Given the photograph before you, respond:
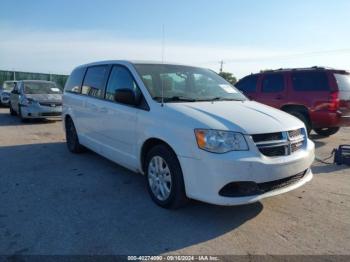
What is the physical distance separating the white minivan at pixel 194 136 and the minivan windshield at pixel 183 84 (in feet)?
0.05

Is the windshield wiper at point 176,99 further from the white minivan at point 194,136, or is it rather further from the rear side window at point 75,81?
the rear side window at point 75,81

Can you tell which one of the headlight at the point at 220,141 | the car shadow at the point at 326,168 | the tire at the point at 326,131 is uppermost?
the headlight at the point at 220,141

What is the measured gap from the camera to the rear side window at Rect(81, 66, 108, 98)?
571cm

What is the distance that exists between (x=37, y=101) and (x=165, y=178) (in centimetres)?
941

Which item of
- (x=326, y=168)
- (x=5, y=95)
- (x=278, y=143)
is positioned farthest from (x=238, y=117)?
(x=5, y=95)

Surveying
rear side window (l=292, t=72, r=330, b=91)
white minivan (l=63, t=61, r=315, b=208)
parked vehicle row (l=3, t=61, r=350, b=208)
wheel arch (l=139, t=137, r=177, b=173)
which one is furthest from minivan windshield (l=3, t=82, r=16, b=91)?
wheel arch (l=139, t=137, r=177, b=173)

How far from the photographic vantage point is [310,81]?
878 cm

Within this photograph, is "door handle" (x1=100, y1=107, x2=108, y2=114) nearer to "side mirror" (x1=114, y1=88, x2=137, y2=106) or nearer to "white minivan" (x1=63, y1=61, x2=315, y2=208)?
"white minivan" (x1=63, y1=61, x2=315, y2=208)

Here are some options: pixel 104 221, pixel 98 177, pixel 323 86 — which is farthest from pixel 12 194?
pixel 323 86

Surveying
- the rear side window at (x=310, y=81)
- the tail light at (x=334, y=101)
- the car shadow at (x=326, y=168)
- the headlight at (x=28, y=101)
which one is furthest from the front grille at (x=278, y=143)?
the headlight at (x=28, y=101)

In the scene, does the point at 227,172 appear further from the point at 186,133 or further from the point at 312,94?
the point at 312,94

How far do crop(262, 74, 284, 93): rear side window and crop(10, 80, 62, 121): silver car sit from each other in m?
7.16

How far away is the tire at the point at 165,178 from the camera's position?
3.92m

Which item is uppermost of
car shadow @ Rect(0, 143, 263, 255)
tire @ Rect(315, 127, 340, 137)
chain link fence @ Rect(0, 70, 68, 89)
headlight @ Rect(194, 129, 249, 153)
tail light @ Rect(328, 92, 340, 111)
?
chain link fence @ Rect(0, 70, 68, 89)
